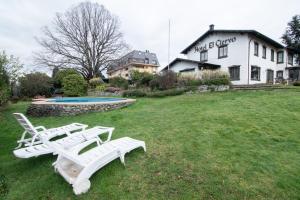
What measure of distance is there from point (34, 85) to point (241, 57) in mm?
21619

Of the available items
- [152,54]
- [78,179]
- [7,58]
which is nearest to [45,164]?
[78,179]

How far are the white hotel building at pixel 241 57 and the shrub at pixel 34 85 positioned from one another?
1535 cm

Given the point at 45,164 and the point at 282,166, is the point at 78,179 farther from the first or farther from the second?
the point at 282,166

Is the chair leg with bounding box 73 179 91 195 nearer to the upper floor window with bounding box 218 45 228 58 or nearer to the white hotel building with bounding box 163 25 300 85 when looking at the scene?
the white hotel building with bounding box 163 25 300 85

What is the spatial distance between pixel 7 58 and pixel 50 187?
37.8ft

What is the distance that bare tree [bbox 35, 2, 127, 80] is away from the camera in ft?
91.6

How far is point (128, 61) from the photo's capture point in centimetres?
4778

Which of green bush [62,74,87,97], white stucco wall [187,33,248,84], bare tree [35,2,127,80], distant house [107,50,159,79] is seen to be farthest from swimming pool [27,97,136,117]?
distant house [107,50,159,79]

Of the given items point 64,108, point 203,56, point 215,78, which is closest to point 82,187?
point 64,108

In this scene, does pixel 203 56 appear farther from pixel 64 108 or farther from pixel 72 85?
pixel 64 108

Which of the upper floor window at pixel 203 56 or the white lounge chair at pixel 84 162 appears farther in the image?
the upper floor window at pixel 203 56

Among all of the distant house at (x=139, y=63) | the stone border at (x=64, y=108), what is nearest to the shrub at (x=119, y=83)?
the stone border at (x=64, y=108)

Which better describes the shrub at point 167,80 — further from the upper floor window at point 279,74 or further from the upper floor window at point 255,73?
the upper floor window at point 279,74

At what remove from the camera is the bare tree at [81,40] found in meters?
27.9
